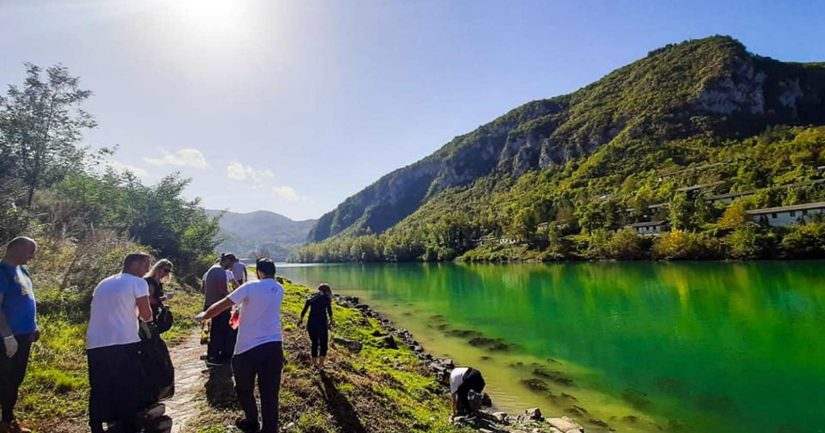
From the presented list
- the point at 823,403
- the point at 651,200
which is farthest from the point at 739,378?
the point at 651,200

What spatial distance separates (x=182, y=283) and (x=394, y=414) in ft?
89.5

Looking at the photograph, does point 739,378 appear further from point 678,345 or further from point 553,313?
point 553,313

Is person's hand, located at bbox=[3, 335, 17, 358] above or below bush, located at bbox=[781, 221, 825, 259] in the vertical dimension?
above

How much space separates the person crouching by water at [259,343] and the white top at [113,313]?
3.50 feet

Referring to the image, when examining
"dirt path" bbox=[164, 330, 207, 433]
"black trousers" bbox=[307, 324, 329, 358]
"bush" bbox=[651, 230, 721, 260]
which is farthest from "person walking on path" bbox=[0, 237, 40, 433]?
"bush" bbox=[651, 230, 721, 260]

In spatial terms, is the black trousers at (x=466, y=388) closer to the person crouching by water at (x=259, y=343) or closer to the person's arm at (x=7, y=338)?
the person crouching by water at (x=259, y=343)

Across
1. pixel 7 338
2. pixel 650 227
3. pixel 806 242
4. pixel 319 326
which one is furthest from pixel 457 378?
pixel 650 227

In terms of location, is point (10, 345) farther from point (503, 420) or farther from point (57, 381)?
point (503, 420)

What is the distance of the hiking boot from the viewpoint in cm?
681

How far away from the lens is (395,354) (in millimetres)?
22297

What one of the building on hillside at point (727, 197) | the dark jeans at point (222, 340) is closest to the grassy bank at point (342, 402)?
the dark jeans at point (222, 340)

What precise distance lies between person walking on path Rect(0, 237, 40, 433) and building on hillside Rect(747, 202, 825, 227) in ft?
329

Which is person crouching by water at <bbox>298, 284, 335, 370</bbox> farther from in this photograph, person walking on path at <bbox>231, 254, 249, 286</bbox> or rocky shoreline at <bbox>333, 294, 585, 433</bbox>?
rocky shoreline at <bbox>333, 294, 585, 433</bbox>

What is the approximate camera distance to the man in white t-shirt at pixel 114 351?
639cm
